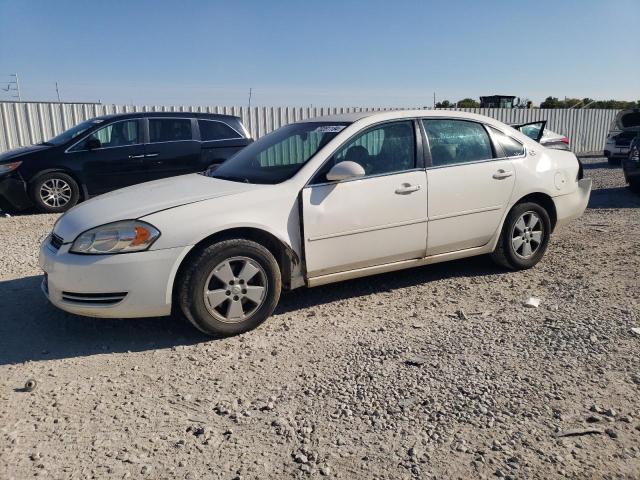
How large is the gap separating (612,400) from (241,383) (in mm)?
2108

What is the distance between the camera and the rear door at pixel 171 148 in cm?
927

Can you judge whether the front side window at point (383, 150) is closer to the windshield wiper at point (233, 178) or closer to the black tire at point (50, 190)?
the windshield wiper at point (233, 178)

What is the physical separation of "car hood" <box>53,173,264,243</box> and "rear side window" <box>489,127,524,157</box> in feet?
8.19

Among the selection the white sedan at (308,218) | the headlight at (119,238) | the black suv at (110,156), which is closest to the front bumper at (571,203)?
the white sedan at (308,218)

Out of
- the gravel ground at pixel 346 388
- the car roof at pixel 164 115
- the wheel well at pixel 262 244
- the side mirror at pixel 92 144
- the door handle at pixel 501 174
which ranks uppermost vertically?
the car roof at pixel 164 115

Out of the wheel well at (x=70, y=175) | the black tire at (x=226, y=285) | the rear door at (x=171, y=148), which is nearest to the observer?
the black tire at (x=226, y=285)

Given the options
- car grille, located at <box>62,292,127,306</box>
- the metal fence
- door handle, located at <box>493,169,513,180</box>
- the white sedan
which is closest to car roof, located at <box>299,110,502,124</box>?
the white sedan

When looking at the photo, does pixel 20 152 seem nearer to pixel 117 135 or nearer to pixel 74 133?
pixel 74 133

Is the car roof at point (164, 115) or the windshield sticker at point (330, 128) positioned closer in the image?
the windshield sticker at point (330, 128)

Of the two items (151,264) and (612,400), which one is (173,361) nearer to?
(151,264)

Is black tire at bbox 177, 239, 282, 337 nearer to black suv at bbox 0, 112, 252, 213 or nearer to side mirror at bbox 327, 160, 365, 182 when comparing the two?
side mirror at bbox 327, 160, 365, 182

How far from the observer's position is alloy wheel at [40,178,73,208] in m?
8.69

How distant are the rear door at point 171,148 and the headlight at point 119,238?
5.91 metres

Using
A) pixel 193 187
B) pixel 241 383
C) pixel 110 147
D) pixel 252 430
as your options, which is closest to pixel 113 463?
pixel 252 430
